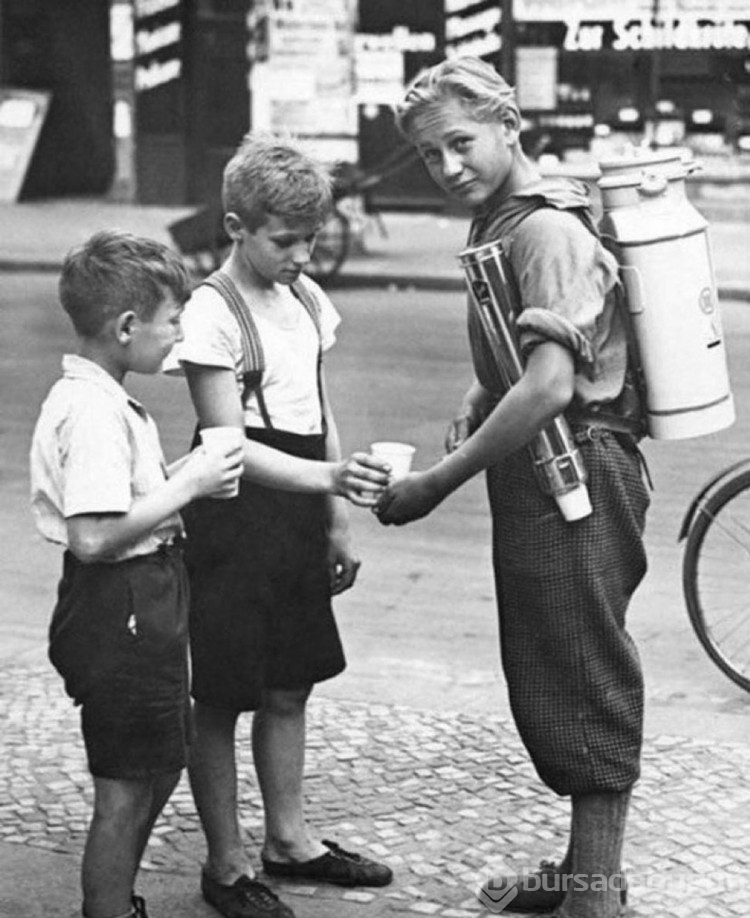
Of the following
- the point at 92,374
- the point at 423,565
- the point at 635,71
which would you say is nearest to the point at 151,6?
the point at 635,71

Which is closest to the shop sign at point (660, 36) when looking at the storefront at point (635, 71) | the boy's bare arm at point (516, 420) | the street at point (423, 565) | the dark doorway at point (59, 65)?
the storefront at point (635, 71)

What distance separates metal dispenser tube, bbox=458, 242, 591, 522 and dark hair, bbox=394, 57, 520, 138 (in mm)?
274

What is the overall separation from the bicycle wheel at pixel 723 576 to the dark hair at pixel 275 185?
7.19ft

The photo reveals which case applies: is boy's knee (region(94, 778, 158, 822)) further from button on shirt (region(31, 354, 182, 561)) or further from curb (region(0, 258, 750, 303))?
curb (region(0, 258, 750, 303))

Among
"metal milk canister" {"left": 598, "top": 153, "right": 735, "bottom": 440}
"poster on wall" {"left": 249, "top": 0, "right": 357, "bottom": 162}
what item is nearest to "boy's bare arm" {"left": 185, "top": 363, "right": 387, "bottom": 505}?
"metal milk canister" {"left": 598, "top": 153, "right": 735, "bottom": 440}

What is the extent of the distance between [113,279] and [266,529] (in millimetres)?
745

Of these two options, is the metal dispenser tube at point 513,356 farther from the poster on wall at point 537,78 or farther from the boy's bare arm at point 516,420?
the poster on wall at point 537,78

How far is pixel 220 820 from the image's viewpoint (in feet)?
14.3

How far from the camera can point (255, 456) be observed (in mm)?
4188

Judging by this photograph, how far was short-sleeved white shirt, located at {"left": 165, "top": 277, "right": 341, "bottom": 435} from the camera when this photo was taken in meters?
4.20

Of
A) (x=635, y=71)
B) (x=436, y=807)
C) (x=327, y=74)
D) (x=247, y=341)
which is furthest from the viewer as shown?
(x=327, y=74)

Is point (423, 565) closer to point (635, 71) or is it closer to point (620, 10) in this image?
point (635, 71)

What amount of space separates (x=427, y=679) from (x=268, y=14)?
17136mm

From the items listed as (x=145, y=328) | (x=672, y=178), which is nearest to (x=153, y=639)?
(x=145, y=328)
